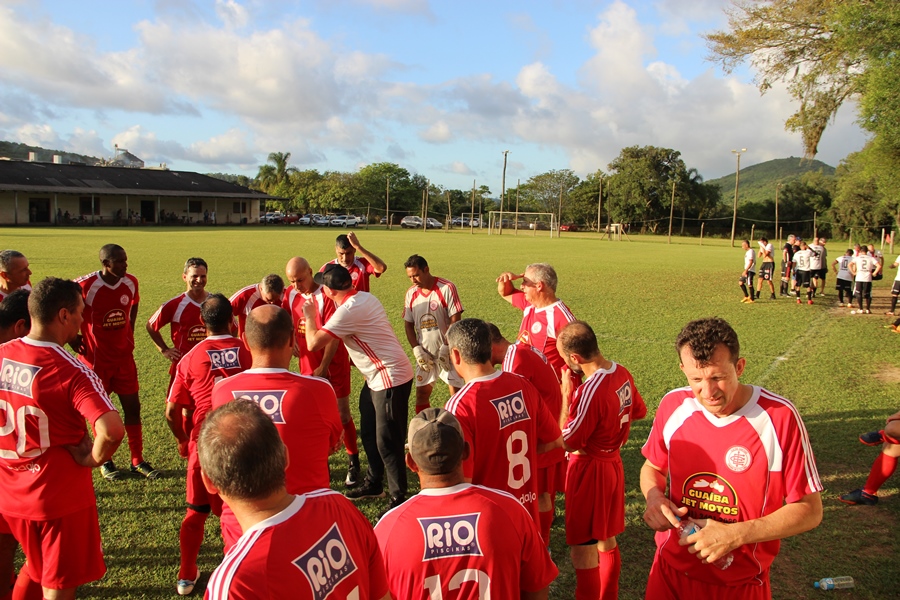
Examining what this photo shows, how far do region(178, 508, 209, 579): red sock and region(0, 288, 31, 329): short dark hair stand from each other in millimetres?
1751

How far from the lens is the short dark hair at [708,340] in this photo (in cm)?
258

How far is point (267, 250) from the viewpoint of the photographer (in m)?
31.0

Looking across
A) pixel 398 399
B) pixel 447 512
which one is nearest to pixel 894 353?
pixel 398 399

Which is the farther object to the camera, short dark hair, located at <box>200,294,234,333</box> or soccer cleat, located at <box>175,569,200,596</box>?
short dark hair, located at <box>200,294,234,333</box>

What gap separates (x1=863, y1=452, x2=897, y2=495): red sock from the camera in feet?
17.3

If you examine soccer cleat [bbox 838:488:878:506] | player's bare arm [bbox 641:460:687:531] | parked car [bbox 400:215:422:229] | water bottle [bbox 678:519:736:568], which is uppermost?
parked car [bbox 400:215:422:229]

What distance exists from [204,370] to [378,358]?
4.74ft

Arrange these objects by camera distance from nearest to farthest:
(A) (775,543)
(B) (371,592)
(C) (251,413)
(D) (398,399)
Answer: (C) (251,413), (B) (371,592), (A) (775,543), (D) (398,399)

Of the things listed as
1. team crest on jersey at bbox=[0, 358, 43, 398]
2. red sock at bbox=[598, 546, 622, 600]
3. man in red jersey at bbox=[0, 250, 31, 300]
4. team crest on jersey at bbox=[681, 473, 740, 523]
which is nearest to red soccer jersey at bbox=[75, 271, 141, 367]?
man in red jersey at bbox=[0, 250, 31, 300]

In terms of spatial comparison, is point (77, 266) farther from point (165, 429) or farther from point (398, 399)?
point (398, 399)

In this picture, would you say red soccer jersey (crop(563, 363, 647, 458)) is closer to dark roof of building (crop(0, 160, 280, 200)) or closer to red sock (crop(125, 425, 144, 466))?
red sock (crop(125, 425, 144, 466))

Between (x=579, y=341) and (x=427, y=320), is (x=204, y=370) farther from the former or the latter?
(x=427, y=320)

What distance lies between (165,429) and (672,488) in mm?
6021

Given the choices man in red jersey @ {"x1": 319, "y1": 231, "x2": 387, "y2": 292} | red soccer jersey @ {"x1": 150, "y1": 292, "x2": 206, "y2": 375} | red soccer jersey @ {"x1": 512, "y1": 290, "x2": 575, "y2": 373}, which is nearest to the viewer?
red soccer jersey @ {"x1": 512, "y1": 290, "x2": 575, "y2": 373}
